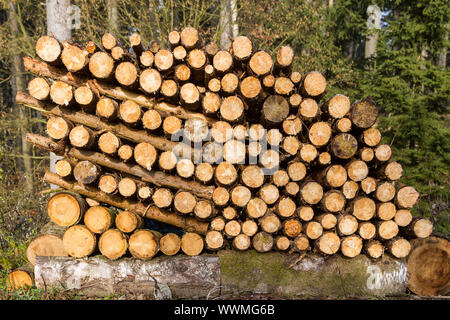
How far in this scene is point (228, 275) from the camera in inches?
128

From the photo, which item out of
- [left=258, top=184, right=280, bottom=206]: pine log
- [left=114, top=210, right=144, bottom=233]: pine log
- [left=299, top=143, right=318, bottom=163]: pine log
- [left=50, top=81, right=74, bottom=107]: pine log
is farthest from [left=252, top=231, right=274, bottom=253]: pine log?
[left=50, top=81, right=74, bottom=107]: pine log

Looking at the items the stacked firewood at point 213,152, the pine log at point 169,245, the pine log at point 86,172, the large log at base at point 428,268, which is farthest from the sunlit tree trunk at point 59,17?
the large log at base at point 428,268

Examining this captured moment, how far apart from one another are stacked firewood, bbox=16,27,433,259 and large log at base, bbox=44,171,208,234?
0.02m

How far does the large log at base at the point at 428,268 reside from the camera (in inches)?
134

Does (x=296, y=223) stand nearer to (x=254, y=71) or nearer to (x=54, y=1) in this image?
(x=254, y=71)

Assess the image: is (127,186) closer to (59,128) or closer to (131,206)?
(131,206)

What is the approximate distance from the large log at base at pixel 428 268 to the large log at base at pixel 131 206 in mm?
2340

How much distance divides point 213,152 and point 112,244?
141cm

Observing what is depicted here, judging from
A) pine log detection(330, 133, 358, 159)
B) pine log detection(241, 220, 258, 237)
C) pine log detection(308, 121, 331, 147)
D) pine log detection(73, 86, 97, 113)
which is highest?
pine log detection(73, 86, 97, 113)

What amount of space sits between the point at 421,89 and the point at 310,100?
4586 mm

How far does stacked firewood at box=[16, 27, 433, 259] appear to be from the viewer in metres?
3.19

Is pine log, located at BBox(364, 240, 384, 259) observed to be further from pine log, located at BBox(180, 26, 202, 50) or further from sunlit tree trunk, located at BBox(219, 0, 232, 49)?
sunlit tree trunk, located at BBox(219, 0, 232, 49)

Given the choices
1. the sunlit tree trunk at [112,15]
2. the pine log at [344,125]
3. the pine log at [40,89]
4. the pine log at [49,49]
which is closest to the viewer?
the pine log at [49,49]

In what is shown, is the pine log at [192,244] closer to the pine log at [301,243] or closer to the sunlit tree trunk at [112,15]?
the pine log at [301,243]
